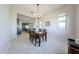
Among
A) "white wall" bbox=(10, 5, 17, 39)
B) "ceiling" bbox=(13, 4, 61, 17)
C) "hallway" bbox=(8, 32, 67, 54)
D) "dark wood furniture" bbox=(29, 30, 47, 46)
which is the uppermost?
"ceiling" bbox=(13, 4, 61, 17)

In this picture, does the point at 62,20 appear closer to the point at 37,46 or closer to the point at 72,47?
the point at 72,47

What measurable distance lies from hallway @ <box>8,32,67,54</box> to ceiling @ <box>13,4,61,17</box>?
0.54 metres

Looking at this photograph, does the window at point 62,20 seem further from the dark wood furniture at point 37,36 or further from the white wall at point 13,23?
the white wall at point 13,23

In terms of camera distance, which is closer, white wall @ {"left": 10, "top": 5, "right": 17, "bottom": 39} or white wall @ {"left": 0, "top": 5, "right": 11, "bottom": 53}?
white wall @ {"left": 0, "top": 5, "right": 11, "bottom": 53}

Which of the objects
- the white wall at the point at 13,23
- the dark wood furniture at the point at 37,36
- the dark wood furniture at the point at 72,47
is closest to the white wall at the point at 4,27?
the white wall at the point at 13,23

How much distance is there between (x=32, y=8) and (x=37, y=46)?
96 centimetres

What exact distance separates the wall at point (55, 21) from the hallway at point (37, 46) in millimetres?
152

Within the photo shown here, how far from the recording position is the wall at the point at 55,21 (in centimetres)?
200

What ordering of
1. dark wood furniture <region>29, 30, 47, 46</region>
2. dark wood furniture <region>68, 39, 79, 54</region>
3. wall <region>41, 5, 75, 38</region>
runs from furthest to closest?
dark wood furniture <region>29, 30, 47, 46</region> → wall <region>41, 5, 75, 38</region> → dark wood furniture <region>68, 39, 79, 54</region>

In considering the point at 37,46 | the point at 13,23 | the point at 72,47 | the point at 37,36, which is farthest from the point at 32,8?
the point at 72,47

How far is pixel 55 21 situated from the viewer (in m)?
2.22

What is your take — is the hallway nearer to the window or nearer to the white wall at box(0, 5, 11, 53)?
the white wall at box(0, 5, 11, 53)

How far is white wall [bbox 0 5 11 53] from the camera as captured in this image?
1896 millimetres

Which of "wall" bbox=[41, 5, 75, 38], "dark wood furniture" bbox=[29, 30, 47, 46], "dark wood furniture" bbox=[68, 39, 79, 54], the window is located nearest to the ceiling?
"wall" bbox=[41, 5, 75, 38]
